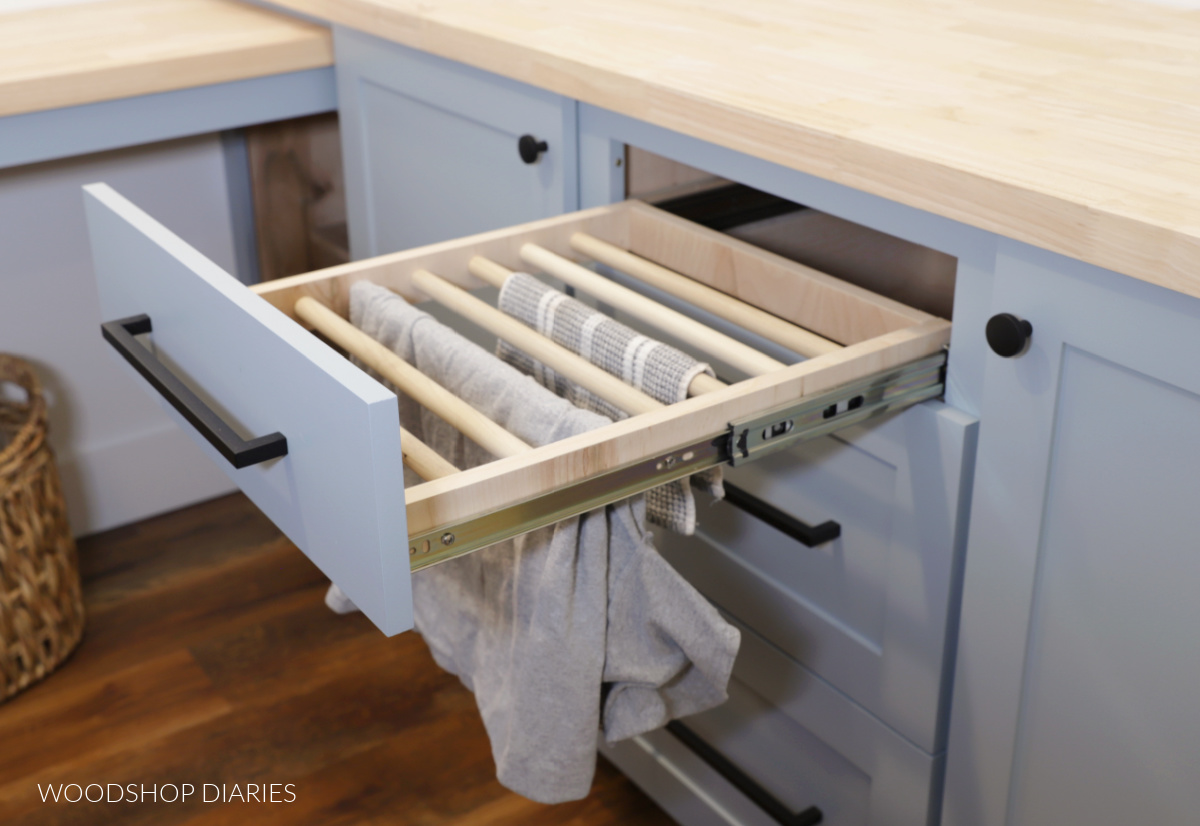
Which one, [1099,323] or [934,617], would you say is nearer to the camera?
[1099,323]

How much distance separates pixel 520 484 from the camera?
66cm

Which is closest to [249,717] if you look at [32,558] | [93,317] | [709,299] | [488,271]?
[32,558]

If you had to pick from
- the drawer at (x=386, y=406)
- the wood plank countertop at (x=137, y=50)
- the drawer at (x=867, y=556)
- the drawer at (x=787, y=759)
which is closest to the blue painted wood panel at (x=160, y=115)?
the wood plank countertop at (x=137, y=50)

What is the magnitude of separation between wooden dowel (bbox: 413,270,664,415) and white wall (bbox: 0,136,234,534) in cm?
94

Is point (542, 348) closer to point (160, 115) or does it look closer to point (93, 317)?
point (160, 115)

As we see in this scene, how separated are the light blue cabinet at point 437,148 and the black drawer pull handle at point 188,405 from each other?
→ 1.38ft

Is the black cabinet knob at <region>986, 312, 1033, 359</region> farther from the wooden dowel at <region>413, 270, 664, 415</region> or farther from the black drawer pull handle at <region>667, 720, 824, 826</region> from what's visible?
the black drawer pull handle at <region>667, 720, 824, 826</region>

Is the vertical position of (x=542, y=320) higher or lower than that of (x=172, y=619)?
higher

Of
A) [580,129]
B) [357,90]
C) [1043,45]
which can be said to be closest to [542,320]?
[580,129]

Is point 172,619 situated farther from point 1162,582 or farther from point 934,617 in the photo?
point 1162,582

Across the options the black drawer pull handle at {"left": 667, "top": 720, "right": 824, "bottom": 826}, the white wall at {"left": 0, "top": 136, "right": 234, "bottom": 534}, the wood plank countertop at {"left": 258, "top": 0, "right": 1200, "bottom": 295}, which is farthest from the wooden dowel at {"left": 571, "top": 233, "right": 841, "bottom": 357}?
the white wall at {"left": 0, "top": 136, "right": 234, "bottom": 534}

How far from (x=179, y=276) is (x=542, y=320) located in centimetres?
27

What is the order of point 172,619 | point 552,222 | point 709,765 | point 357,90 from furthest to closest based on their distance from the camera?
point 172,619, point 357,90, point 709,765, point 552,222

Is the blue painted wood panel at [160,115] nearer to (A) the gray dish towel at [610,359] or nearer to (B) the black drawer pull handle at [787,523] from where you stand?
(A) the gray dish towel at [610,359]
